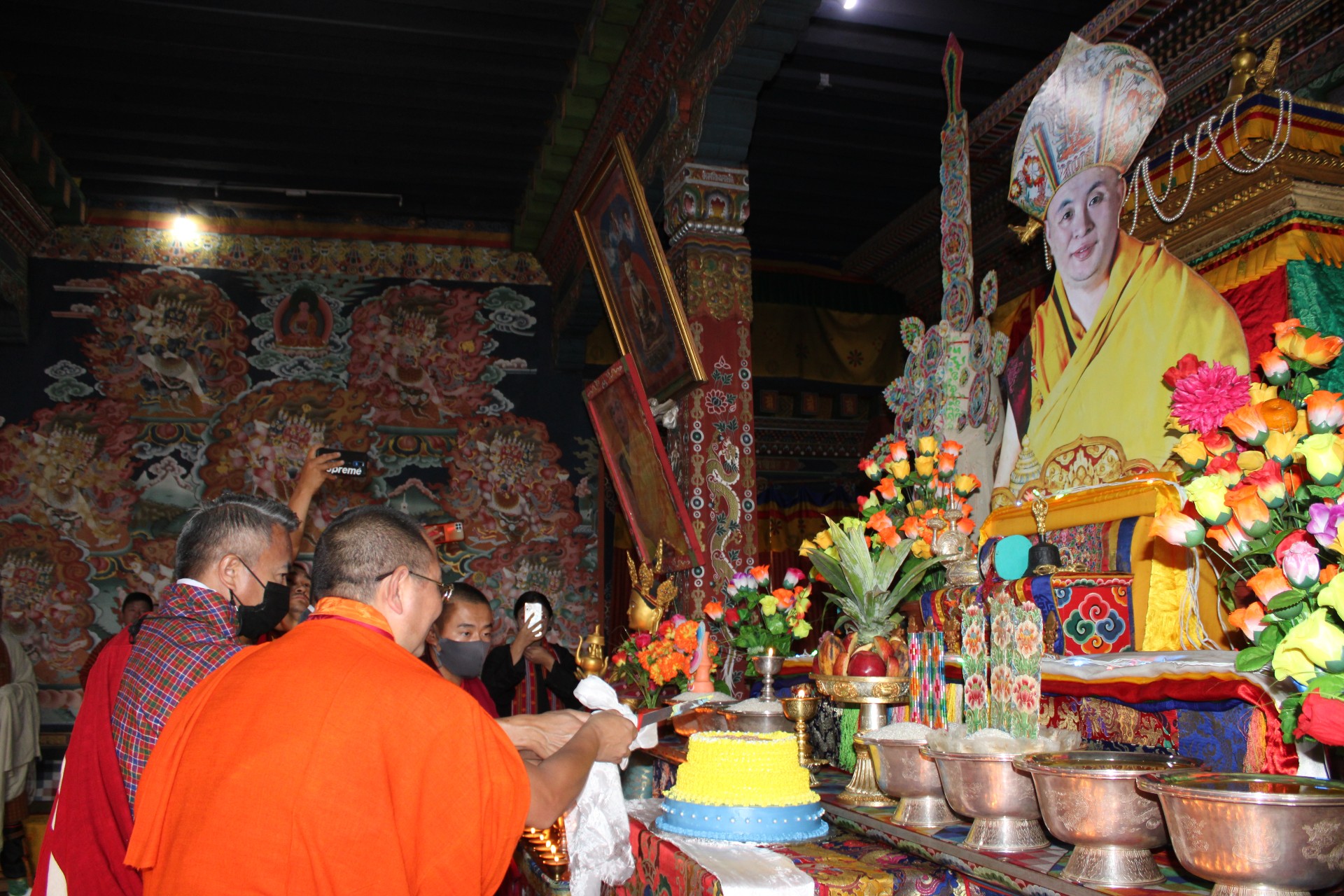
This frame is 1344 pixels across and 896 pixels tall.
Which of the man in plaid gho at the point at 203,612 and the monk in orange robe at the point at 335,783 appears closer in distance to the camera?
the monk in orange robe at the point at 335,783

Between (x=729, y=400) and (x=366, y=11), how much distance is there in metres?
2.89

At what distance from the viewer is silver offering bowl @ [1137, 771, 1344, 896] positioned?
119 cm

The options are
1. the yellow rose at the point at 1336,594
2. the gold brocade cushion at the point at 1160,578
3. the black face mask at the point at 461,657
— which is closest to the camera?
the yellow rose at the point at 1336,594

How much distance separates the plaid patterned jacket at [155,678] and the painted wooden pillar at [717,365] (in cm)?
299

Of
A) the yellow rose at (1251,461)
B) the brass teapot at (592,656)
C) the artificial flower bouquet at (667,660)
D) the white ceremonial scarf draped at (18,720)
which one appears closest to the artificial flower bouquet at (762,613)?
the artificial flower bouquet at (667,660)

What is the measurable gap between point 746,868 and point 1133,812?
70cm

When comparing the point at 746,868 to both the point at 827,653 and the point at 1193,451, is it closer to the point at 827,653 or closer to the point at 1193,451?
the point at 827,653

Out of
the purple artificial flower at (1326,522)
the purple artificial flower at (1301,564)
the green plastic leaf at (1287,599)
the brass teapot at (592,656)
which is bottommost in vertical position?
the brass teapot at (592,656)

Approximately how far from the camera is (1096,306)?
3.30 meters

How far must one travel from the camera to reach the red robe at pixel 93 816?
203cm

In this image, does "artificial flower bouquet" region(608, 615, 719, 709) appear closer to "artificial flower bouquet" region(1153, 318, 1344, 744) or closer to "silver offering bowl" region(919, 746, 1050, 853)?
"silver offering bowl" region(919, 746, 1050, 853)

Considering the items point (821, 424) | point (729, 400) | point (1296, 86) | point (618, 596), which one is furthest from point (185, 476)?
point (1296, 86)

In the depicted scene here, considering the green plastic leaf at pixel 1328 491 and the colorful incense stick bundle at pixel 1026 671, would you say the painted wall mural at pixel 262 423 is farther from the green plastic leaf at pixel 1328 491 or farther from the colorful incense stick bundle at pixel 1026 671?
the green plastic leaf at pixel 1328 491

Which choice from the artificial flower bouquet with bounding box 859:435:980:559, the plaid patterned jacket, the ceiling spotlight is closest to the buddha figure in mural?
the artificial flower bouquet with bounding box 859:435:980:559
